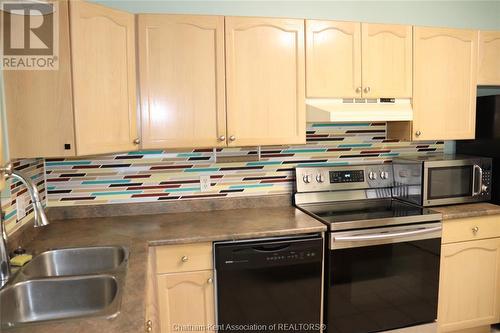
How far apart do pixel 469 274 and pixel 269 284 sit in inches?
54.0

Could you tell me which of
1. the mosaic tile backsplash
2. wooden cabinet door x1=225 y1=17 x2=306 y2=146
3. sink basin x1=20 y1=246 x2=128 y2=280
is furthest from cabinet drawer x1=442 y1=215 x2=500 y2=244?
sink basin x1=20 y1=246 x2=128 y2=280

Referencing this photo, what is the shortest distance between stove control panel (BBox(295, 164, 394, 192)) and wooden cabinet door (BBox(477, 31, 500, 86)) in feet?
2.81

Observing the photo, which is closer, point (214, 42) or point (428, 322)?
point (214, 42)

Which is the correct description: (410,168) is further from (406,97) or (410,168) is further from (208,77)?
(208,77)

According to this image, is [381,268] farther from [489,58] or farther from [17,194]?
[17,194]

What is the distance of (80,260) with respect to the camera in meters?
1.80

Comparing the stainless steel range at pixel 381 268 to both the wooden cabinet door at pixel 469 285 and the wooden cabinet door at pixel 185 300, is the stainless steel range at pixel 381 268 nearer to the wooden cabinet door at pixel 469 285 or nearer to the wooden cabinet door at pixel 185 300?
the wooden cabinet door at pixel 469 285

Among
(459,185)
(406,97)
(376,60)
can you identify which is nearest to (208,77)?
(376,60)

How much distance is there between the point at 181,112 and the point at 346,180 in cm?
125

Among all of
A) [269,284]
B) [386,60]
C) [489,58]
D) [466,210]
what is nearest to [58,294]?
[269,284]

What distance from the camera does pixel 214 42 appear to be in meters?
2.14

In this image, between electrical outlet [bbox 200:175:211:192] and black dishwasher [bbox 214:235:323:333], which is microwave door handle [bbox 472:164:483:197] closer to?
black dishwasher [bbox 214:235:323:333]

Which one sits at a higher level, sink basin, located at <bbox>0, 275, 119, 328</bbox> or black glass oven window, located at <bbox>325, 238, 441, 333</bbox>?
sink basin, located at <bbox>0, 275, 119, 328</bbox>

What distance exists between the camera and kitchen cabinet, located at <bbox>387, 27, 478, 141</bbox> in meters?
2.43
